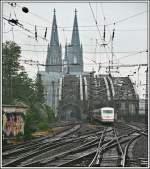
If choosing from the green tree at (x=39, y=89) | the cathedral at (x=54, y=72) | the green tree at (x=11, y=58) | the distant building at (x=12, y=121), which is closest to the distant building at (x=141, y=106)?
the cathedral at (x=54, y=72)

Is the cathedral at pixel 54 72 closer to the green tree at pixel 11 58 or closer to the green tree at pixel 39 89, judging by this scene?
the green tree at pixel 39 89

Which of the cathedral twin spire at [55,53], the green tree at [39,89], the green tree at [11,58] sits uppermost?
the cathedral twin spire at [55,53]

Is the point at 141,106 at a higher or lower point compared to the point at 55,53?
lower

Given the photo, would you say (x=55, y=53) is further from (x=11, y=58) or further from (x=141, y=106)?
(x=11, y=58)

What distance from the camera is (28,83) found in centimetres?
4469

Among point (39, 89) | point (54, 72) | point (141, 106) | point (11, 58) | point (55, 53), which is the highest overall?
point (55, 53)

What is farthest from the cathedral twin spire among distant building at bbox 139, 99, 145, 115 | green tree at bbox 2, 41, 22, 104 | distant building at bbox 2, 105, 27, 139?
distant building at bbox 139, 99, 145, 115

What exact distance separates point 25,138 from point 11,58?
19534mm

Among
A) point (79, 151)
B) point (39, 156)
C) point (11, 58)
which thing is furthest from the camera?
point (11, 58)

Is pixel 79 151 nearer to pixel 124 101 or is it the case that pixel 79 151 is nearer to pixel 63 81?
pixel 124 101

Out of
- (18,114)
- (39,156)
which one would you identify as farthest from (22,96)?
(39,156)

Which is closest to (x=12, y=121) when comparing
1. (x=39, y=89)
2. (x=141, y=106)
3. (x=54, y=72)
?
(x=39, y=89)

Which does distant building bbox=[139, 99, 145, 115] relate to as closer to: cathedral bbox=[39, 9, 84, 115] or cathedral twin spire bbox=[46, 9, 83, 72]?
cathedral bbox=[39, 9, 84, 115]

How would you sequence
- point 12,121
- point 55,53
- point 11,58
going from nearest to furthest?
1. point 12,121
2. point 11,58
3. point 55,53
